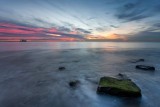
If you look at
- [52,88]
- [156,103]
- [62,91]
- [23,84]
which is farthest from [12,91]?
[156,103]

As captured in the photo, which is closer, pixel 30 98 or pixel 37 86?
pixel 30 98

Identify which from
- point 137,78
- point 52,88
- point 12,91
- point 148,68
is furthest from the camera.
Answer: point 148,68

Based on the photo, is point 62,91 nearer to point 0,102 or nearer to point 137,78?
point 0,102

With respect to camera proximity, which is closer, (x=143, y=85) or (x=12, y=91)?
(x=12, y=91)

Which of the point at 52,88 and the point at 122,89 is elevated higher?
the point at 122,89

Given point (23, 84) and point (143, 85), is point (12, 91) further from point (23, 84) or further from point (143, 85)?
point (143, 85)

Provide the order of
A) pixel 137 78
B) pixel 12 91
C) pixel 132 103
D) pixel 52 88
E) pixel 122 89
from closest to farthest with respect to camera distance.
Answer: pixel 132 103 → pixel 122 89 → pixel 12 91 → pixel 52 88 → pixel 137 78

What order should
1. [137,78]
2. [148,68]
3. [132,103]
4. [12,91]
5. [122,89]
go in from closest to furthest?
[132,103] < [122,89] < [12,91] < [137,78] < [148,68]

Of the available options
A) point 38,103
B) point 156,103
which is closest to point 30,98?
point 38,103

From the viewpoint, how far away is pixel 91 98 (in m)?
13.3

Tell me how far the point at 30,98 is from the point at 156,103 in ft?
35.3

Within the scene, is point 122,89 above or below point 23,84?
above

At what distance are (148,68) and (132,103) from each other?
15744mm

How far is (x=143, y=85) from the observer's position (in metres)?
17.5
